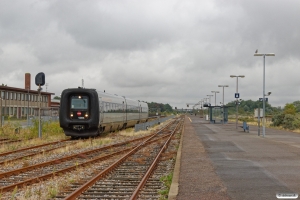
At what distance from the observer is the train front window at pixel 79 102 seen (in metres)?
24.9

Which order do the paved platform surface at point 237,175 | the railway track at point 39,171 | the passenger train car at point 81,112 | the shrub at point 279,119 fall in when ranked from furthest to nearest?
the shrub at point 279,119, the passenger train car at point 81,112, the railway track at point 39,171, the paved platform surface at point 237,175

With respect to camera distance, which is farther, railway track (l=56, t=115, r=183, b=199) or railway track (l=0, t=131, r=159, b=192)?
railway track (l=0, t=131, r=159, b=192)

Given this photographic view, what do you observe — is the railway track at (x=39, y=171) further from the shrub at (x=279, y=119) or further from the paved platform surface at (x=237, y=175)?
the shrub at (x=279, y=119)

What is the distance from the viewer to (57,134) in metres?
30.1

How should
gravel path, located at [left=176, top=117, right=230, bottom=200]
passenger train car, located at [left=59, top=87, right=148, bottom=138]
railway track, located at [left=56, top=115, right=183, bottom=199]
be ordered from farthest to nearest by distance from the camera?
passenger train car, located at [left=59, top=87, right=148, bottom=138]
railway track, located at [left=56, top=115, right=183, bottom=199]
gravel path, located at [left=176, top=117, right=230, bottom=200]

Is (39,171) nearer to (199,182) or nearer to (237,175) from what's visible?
(199,182)

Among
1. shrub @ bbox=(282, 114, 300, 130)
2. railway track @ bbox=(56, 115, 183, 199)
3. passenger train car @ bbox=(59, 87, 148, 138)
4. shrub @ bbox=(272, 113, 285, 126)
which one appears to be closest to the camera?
railway track @ bbox=(56, 115, 183, 199)

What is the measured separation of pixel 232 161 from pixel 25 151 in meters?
8.77

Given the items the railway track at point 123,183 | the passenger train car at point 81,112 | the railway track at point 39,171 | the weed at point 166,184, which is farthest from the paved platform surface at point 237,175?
the passenger train car at point 81,112

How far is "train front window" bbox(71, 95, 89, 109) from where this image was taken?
24.9 metres

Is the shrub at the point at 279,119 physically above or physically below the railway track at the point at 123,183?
above

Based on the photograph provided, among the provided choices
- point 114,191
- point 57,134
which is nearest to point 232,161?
point 114,191

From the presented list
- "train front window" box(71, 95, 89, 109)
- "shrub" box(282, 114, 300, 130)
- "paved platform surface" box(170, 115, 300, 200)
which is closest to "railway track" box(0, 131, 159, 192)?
"paved platform surface" box(170, 115, 300, 200)

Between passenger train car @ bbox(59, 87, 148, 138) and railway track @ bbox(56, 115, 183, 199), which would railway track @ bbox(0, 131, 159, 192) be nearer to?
railway track @ bbox(56, 115, 183, 199)
